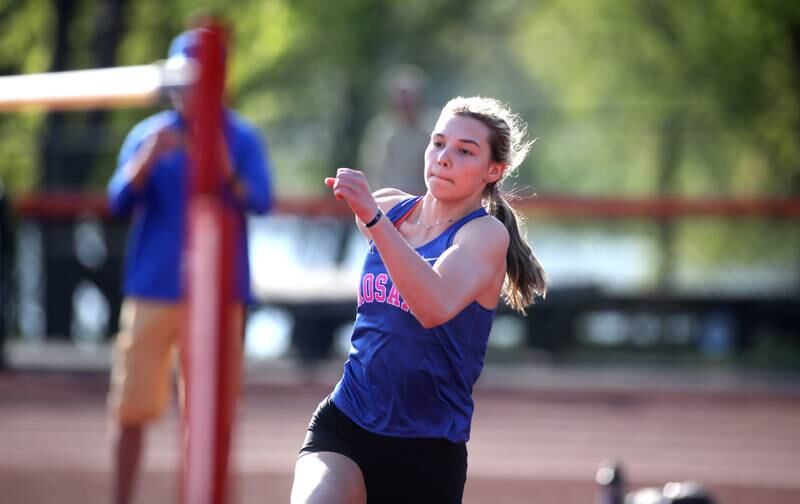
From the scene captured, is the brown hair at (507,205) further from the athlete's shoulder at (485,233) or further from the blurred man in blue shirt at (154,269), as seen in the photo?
the blurred man in blue shirt at (154,269)

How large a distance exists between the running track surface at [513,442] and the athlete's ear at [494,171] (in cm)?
404

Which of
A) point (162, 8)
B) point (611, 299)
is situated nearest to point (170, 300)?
point (611, 299)

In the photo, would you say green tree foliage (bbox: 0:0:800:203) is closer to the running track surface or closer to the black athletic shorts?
the running track surface

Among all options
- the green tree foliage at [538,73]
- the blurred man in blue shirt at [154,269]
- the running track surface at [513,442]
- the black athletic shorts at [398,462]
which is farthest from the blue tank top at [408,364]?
the green tree foliage at [538,73]

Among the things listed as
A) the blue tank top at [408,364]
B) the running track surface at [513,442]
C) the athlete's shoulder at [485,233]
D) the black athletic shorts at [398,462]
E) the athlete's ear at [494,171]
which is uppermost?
the athlete's ear at [494,171]

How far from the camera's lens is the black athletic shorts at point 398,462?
13.3 feet

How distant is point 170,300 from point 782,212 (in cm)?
873

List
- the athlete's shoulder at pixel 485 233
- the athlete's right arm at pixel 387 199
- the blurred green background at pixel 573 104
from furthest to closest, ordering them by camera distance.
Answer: the blurred green background at pixel 573 104 → the athlete's right arm at pixel 387 199 → the athlete's shoulder at pixel 485 233

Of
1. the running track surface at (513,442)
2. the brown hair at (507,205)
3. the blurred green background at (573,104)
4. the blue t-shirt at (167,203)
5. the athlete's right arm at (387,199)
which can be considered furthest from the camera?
the blurred green background at (573,104)

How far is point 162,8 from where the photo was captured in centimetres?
2167

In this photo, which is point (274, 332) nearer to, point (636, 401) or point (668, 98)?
point (636, 401)

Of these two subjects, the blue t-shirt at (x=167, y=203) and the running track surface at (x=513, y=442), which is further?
the running track surface at (x=513, y=442)

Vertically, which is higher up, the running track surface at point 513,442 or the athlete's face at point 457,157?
the athlete's face at point 457,157

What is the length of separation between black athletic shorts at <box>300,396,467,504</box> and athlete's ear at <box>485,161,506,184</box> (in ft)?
2.64
